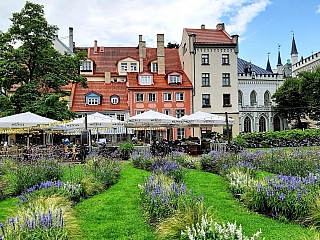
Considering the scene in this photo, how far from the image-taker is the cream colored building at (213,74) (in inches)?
1651

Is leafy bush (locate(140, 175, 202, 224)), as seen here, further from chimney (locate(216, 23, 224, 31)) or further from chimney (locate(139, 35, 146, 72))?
chimney (locate(216, 23, 224, 31))

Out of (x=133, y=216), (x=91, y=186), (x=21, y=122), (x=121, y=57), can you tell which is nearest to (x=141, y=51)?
(x=121, y=57)

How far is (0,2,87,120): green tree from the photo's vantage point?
1023 inches

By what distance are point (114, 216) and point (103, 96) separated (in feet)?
114

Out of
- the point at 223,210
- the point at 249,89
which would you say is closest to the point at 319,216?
the point at 223,210

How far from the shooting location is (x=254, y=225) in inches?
262

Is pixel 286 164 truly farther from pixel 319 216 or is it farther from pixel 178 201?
pixel 178 201

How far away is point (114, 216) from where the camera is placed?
7.56 metres

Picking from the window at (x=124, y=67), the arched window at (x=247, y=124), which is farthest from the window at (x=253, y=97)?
the window at (x=124, y=67)

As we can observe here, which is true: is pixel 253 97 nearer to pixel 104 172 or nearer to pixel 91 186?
pixel 104 172

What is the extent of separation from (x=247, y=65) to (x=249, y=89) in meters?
4.40

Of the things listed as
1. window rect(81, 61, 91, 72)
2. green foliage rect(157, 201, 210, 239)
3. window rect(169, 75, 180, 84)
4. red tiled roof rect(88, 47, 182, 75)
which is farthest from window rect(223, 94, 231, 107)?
green foliage rect(157, 201, 210, 239)

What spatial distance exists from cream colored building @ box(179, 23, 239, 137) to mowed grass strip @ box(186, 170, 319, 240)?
1243 inches

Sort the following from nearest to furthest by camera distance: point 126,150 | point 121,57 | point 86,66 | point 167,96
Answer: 1. point 126,150
2. point 167,96
3. point 86,66
4. point 121,57
